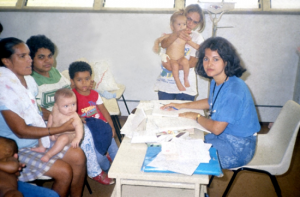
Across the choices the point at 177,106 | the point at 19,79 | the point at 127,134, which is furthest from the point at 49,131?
the point at 177,106

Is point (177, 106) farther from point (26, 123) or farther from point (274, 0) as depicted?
point (274, 0)

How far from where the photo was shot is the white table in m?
1.17

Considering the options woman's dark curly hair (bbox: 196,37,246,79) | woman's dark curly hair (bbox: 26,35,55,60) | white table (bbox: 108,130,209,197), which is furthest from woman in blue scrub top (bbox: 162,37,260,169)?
woman's dark curly hair (bbox: 26,35,55,60)

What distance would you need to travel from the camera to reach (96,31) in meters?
3.46

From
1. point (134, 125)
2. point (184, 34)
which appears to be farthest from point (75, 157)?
point (184, 34)

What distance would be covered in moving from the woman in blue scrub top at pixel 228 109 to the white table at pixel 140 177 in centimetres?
48

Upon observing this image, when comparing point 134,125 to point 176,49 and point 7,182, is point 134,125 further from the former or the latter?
point 176,49

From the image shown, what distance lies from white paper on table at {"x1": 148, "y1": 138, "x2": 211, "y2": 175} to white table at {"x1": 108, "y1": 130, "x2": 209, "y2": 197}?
0.11 feet

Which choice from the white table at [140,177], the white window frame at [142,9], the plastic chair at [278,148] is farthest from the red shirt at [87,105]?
the white window frame at [142,9]

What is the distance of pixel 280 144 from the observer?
70.1 inches

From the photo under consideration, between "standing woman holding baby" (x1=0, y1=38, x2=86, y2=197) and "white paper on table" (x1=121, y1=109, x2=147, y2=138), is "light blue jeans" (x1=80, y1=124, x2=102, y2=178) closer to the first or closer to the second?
"standing woman holding baby" (x1=0, y1=38, x2=86, y2=197)

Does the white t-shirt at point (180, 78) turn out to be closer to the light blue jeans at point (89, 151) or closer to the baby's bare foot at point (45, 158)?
the light blue jeans at point (89, 151)

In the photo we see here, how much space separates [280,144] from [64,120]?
62.4 inches

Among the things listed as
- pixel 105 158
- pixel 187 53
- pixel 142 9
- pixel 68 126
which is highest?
pixel 142 9
